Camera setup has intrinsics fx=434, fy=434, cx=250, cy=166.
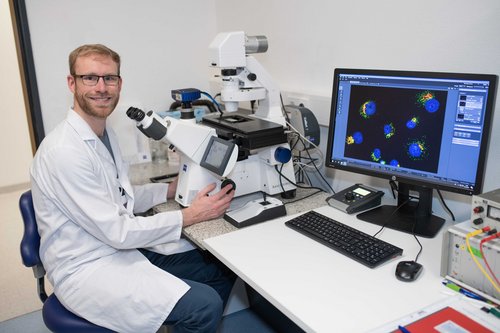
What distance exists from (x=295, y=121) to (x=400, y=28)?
1.73 ft

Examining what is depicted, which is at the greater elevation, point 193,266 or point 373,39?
point 373,39

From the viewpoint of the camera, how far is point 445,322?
0.94m

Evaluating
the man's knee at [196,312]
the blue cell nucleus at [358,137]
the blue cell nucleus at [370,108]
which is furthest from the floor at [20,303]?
the blue cell nucleus at [370,108]

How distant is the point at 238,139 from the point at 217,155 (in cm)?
11

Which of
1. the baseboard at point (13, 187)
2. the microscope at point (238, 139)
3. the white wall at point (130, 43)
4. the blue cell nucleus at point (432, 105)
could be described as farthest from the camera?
the baseboard at point (13, 187)

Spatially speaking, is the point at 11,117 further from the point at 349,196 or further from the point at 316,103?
the point at 349,196

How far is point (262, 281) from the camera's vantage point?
1.15m

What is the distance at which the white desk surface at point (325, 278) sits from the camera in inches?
39.2

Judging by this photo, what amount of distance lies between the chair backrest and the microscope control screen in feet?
2.05

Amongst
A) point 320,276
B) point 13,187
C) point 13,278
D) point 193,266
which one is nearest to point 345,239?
point 320,276

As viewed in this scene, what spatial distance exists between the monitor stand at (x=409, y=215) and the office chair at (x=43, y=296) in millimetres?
975

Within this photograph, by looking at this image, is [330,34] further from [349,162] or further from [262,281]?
[262,281]

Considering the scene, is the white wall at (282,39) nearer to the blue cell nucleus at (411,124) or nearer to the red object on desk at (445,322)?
the blue cell nucleus at (411,124)

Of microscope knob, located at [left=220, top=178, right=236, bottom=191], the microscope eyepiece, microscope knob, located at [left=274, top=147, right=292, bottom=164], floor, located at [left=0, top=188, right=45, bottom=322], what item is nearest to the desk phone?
microscope knob, located at [left=274, top=147, right=292, bottom=164]
